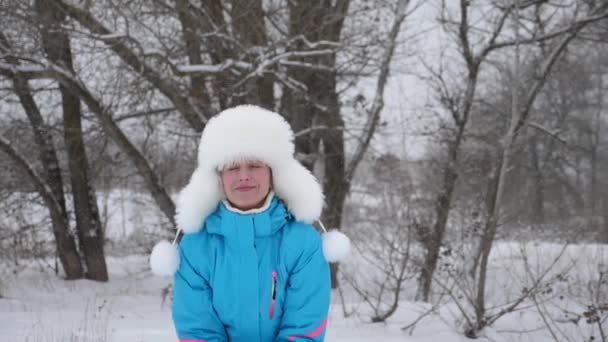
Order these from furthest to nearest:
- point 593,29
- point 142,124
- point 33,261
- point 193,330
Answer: point 33,261 < point 142,124 < point 593,29 < point 193,330

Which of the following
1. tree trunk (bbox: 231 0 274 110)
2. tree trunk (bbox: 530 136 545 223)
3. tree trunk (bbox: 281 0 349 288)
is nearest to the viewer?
tree trunk (bbox: 231 0 274 110)

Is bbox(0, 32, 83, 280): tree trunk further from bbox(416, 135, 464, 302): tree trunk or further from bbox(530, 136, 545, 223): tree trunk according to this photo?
bbox(530, 136, 545, 223): tree trunk

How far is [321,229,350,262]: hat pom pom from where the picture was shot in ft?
7.36

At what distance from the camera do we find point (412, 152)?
8641 mm

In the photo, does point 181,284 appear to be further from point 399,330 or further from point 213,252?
point 399,330

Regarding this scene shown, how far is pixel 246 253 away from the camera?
2105 mm

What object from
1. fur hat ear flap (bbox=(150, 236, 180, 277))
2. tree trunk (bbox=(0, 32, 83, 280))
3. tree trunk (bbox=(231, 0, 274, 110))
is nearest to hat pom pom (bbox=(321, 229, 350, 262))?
fur hat ear flap (bbox=(150, 236, 180, 277))

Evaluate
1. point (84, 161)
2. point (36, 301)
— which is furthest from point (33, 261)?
point (36, 301)

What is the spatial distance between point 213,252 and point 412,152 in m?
6.86

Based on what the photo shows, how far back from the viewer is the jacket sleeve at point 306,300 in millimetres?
2086

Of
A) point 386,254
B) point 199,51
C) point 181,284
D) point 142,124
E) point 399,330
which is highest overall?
point 199,51

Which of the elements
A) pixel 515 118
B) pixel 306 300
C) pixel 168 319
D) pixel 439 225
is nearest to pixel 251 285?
pixel 306 300

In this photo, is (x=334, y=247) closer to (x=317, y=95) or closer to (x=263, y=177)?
(x=263, y=177)

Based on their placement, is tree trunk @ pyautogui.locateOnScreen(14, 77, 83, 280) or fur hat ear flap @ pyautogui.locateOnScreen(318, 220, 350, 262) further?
tree trunk @ pyautogui.locateOnScreen(14, 77, 83, 280)
